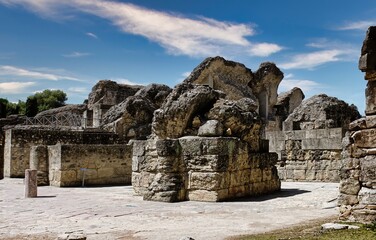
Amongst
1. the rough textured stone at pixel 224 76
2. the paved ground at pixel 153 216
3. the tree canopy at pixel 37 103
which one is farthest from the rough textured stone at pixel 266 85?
the tree canopy at pixel 37 103

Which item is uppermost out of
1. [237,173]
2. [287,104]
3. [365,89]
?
[287,104]

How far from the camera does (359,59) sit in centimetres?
696

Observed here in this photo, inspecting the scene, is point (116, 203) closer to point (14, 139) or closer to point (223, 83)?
point (14, 139)

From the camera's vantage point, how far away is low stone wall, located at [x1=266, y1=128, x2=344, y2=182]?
14844mm

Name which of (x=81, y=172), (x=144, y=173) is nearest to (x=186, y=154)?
(x=144, y=173)

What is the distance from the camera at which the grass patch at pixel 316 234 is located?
5.39 m

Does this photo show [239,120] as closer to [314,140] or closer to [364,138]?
[364,138]

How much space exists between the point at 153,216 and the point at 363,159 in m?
3.66

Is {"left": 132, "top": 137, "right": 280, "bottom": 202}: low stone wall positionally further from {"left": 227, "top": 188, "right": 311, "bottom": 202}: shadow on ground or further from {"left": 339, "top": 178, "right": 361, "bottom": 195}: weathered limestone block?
{"left": 339, "top": 178, "right": 361, "bottom": 195}: weathered limestone block

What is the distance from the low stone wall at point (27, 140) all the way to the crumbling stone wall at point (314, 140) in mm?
7738

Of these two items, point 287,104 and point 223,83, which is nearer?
point 223,83

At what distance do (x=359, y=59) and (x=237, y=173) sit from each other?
439 centimetres

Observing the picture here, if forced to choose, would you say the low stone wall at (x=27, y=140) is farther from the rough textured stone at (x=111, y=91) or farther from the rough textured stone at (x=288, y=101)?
the rough textured stone at (x=288, y=101)

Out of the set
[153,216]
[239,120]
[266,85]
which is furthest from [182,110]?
[266,85]
